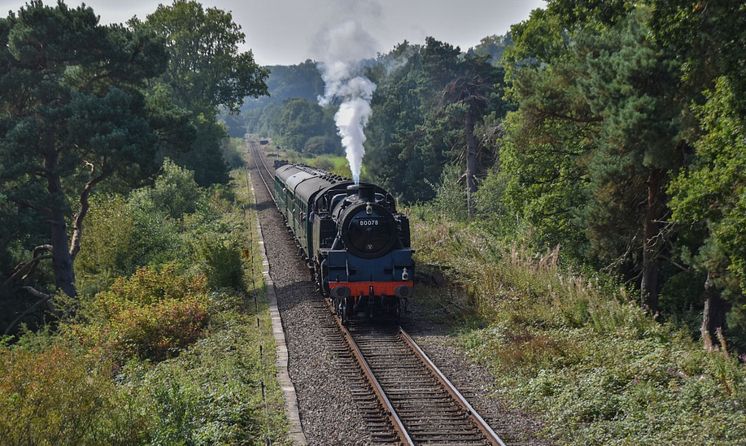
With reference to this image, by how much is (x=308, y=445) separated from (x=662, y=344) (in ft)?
24.8

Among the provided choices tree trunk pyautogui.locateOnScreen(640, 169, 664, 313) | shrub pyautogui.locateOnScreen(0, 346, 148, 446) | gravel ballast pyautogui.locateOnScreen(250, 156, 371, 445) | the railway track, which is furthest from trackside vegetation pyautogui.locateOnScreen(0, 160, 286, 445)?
tree trunk pyautogui.locateOnScreen(640, 169, 664, 313)

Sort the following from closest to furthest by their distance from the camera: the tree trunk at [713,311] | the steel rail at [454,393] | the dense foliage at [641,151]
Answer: the steel rail at [454,393] < the dense foliage at [641,151] < the tree trunk at [713,311]

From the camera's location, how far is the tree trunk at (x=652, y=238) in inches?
765

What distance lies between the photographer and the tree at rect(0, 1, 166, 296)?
22.8 m

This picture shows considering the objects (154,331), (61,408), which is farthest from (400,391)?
(154,331)

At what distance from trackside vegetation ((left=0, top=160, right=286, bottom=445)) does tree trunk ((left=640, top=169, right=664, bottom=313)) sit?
11.5 metres

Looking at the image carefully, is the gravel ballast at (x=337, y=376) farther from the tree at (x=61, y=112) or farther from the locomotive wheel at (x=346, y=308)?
the tree at (x=61, y=112)

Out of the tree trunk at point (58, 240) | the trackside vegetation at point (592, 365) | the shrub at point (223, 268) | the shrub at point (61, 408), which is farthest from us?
the tree trunk at point (58, 240)

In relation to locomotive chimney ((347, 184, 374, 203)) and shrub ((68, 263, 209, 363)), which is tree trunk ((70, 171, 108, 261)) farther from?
locomotive chimney ((347, 184, 374, 203))

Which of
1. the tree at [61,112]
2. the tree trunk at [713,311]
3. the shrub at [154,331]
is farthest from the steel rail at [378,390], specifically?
the tree at [61,112]

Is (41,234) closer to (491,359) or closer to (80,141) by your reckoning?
(80,141)

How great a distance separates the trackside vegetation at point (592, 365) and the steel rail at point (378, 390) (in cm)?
225

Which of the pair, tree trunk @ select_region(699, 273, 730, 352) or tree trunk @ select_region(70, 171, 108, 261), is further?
tree trunk @ select_region(70, 171, 108, 261)

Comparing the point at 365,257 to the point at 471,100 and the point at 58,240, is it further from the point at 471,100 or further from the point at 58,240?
the point at 471,100
